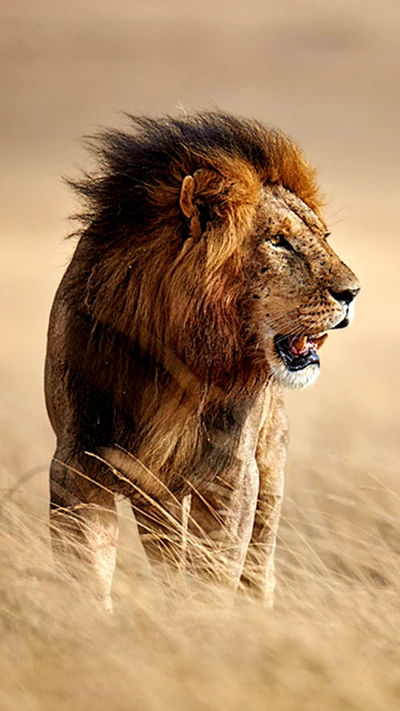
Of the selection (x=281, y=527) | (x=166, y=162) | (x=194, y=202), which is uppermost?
(x=166, y=162)

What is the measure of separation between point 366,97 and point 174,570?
41715 mm

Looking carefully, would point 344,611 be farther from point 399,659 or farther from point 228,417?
point 228,417

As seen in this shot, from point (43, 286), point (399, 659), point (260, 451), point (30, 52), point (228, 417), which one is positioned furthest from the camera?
point (30, 52)

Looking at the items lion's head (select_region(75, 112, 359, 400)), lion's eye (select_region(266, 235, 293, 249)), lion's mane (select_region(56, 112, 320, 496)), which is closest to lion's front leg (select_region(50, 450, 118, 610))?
lion's mane (select_region(56, 112, 320, 496))

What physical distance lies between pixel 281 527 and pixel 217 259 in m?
2.64

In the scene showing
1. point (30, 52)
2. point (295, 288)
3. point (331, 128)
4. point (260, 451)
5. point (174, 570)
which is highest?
point (30, 52)

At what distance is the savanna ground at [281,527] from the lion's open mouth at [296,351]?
508mm

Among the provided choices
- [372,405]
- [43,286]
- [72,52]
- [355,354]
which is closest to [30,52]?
[72,52]

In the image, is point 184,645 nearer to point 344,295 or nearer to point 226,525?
point 226,525

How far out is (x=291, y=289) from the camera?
15.1 ft

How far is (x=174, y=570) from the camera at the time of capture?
501 centimetres

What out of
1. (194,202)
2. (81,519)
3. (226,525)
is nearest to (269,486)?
(226,525)

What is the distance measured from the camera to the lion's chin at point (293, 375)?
470cm

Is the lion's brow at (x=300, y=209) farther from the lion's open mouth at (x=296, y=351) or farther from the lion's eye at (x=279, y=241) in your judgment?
the lion's open mouth at (x=296, y=351)
